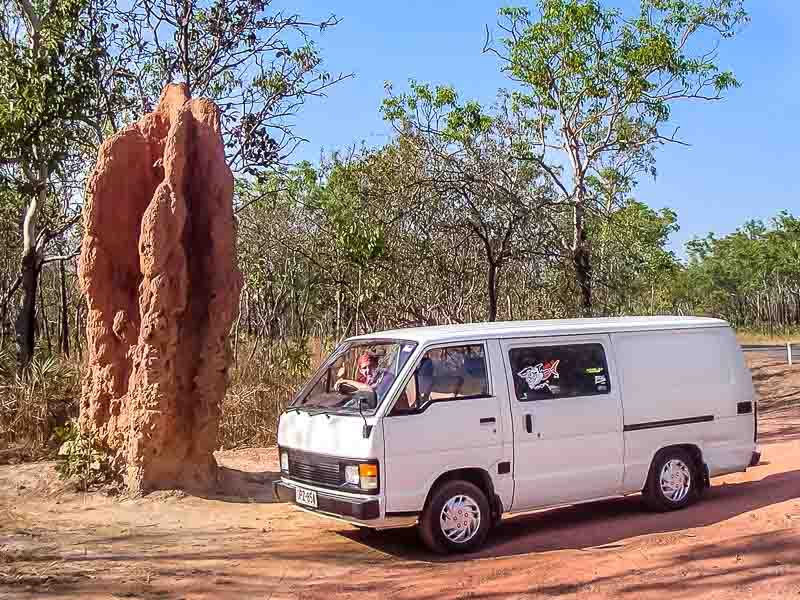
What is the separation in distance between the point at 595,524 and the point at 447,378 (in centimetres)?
237

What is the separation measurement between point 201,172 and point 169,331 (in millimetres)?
2019

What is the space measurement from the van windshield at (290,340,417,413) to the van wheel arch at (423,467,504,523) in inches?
37.4

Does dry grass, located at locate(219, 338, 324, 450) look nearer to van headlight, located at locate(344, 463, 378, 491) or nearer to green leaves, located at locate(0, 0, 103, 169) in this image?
green leaves, located at locate(0, 0, 103, 169)

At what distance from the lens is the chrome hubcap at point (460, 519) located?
772 centimetres

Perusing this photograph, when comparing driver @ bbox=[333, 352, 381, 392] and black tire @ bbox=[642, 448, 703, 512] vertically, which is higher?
driver @ bbox=[333, 352, 381, 392]

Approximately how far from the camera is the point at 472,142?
61.1ft

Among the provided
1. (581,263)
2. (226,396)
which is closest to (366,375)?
(226,396)

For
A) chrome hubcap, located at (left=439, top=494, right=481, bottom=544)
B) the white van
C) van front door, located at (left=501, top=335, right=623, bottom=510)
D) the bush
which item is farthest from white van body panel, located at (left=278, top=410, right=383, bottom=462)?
the bush

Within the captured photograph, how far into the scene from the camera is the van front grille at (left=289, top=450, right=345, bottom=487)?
767cm

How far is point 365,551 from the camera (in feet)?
26.4

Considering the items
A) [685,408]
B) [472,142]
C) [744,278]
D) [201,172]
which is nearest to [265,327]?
[472,142]

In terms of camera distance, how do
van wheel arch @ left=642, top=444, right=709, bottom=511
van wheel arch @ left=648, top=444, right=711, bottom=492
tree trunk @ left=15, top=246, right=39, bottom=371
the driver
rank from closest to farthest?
the driver → van wheel arch @ left=642, top=444, right=709, bottom=511 → van wheel arch @ left=648, top=444, right=711, bottom=492 → tree trunk @ left=15, top=246, right=39, bottom=371

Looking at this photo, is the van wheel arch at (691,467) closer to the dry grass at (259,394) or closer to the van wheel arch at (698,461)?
the van wheel arch at (698,461)

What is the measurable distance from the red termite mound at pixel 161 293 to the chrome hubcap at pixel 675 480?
5.05 meters
